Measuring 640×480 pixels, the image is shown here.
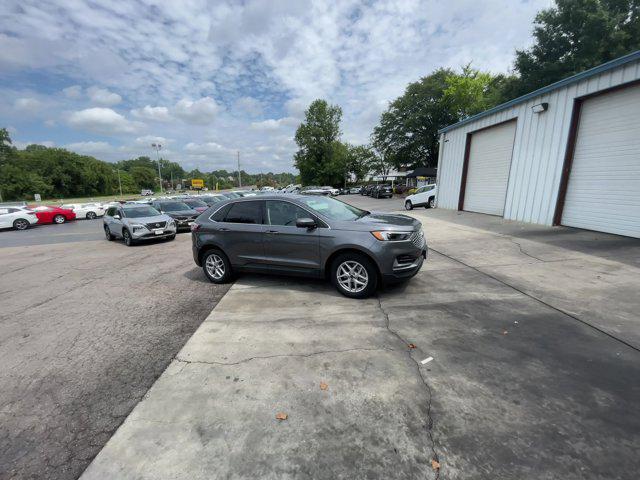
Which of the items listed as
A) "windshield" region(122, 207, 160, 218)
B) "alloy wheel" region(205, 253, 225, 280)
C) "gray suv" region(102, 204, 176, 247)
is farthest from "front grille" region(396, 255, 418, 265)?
"windshield" region(122, 207, 160, 218)

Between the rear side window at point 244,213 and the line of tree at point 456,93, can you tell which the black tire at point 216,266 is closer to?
the rear side window at point 244,213

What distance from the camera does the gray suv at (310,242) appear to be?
4.56 m

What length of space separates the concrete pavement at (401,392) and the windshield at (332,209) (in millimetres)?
1367

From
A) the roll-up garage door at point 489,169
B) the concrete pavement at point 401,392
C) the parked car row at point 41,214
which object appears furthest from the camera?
the parked car row at point 41,214

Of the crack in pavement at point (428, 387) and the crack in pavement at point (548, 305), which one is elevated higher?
the crack in pavement at point (548, 305)

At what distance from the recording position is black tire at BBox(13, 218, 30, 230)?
20438 mm

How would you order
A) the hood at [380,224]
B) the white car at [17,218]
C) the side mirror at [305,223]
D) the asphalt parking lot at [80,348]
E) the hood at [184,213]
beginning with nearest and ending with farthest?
the asphalt parking lot at [80,348] < the hood at [380,224] < the side mirror at [305,223] < the hood at [184,213] < the white car at [17,218]

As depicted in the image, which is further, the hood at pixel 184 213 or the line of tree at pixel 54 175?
the line of tree at pixel 54 175

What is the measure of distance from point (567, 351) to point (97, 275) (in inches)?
350

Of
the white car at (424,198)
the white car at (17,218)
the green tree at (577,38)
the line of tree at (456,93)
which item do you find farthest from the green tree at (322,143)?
the white car at (17,218)

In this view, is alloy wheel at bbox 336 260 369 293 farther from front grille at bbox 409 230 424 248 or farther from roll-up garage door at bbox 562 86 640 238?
roll-up garage door at bbox 562 86 640 238

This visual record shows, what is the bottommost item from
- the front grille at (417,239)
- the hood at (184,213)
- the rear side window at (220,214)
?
the hood at (184,213)

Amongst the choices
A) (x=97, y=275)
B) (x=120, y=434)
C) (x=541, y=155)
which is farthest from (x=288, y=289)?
(x=541, y=155)

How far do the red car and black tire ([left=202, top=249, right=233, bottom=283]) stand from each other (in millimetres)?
24326
